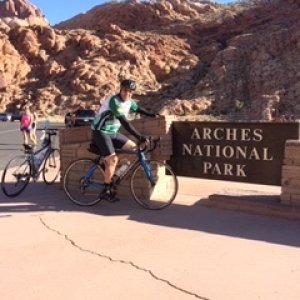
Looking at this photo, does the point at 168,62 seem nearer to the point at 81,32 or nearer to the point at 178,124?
the point at 81,32

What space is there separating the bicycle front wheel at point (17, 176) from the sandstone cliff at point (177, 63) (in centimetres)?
3745

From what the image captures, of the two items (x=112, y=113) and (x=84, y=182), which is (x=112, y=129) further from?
(x=84, y=182)

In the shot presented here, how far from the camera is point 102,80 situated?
58.6 meters

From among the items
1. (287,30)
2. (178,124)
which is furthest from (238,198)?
(287,30)

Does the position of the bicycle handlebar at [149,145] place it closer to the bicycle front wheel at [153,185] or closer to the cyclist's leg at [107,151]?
the bicycle front wheel at [153,185]

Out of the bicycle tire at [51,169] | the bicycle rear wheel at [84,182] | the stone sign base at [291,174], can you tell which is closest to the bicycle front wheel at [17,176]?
the bicycle tire at [51,169]

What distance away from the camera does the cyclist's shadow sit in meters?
5.68

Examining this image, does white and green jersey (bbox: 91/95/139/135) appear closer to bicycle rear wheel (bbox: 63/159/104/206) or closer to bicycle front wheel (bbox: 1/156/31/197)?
bicycle rear wheel (bbox: 63/159/104/206)

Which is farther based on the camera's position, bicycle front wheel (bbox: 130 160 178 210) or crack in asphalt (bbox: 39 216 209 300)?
bicycle front wheel (bbox: 130 160 178 210)

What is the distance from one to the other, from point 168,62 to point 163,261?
5782cm

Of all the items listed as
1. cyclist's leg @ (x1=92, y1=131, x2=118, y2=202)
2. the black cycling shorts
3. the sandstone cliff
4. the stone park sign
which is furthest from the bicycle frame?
the sandstone cliff

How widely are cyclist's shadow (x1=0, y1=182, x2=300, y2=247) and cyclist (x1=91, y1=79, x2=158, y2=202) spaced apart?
351 mm

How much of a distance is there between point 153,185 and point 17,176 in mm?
2294

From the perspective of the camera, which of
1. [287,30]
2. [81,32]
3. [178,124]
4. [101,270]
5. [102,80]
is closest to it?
[101,270]
